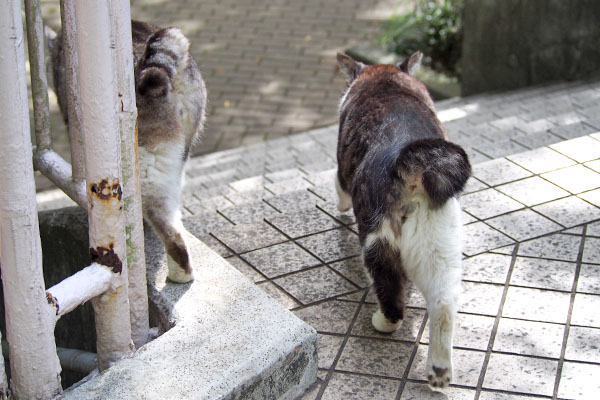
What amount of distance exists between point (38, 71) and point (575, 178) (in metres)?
3.06

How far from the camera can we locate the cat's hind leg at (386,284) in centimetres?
323

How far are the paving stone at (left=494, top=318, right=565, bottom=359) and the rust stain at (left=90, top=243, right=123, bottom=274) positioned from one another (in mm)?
1626

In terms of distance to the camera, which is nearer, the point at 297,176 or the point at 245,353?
the point at 245,353

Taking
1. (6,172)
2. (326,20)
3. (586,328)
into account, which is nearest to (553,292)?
(586,328)

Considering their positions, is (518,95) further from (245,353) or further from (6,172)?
(6,172)

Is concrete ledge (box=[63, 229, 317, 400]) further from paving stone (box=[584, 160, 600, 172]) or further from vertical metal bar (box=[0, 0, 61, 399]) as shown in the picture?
paving stone (box=[584, 160, 600, 172])

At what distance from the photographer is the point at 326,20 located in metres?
10.3

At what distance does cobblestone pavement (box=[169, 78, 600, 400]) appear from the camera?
3005mm

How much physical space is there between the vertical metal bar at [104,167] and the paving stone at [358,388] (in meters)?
0.82

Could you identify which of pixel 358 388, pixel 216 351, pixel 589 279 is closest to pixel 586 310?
pixel 589 279

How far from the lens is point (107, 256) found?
2680 millimetres

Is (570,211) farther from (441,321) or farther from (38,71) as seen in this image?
(38,71)

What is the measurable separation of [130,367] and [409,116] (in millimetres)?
1803

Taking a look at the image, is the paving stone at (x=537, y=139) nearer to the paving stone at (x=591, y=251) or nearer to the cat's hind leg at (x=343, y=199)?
the paving stone at (x=591, y=251)
